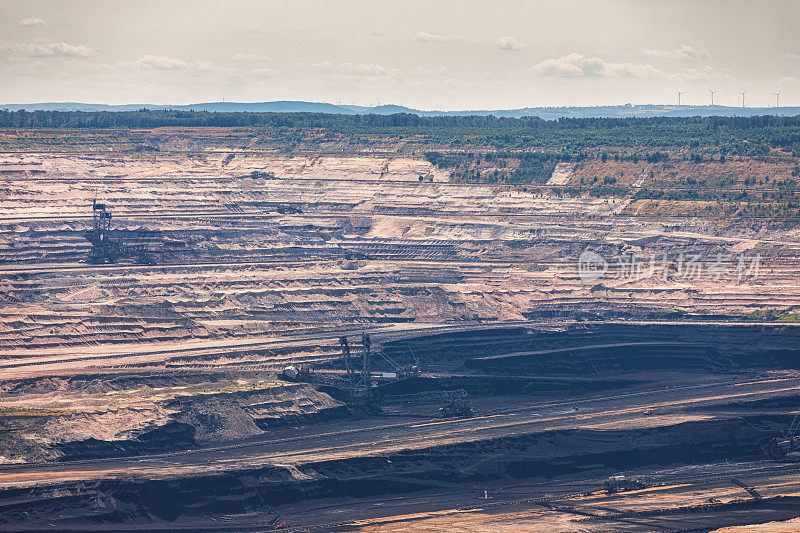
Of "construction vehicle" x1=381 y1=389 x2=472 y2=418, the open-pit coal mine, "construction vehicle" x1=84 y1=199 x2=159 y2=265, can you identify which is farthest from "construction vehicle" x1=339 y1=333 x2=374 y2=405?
"construction vehicle" x1=84 y1=199 x2=159 y2=265

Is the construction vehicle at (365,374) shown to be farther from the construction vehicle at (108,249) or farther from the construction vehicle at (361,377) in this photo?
the construction vehicle at (108,249)

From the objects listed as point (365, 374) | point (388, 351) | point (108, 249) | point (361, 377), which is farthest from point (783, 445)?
point (108, 249)

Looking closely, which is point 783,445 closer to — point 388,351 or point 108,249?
point 388,351

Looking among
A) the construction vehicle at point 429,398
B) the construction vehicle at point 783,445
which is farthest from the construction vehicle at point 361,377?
the construction vehicle at point 783,445

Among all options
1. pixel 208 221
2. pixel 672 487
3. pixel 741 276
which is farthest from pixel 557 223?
pixel 672 487

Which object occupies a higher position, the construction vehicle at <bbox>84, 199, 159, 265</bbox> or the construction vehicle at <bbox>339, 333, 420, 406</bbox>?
the construction vehicle at <bbox>84, 199, 159, 265</bbox>

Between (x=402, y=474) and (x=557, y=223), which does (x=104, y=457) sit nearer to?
(x=402, y=474)

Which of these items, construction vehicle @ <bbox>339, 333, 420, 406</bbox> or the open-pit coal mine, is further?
construction vehicle @ <bbox>339, 333, 420, 406</bbox>

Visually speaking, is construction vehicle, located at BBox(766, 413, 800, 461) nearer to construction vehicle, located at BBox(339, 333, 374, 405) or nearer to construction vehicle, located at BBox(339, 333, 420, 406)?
construction vehicle, located at BBox(339, 333, 420, 406)
